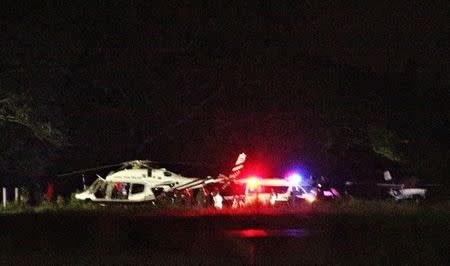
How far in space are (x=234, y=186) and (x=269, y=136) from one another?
7.33 metres

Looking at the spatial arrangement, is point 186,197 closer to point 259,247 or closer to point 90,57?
point 90,57

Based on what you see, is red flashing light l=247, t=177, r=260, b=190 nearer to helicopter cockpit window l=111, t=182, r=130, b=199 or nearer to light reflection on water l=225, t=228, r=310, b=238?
helicopter cockpit window l=111, t=182, r=130, b=199

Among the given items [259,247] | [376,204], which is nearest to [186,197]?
[376,204]

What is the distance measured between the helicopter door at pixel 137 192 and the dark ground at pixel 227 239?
8962mm

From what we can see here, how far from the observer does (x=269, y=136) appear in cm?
3875

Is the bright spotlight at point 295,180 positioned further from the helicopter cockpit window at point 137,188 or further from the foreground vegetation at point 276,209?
the helicopter cockpit window at point 137,188

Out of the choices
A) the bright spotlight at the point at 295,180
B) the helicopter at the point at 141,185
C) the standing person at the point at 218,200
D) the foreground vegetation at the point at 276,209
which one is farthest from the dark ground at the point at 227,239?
the bright spotlight at the point at 295,180

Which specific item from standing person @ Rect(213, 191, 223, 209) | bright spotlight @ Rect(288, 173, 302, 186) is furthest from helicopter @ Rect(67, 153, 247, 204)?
bright spotlight @ Rect(288, 173, 302, 186)

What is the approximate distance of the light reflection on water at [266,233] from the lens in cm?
1753

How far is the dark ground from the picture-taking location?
1358 cm

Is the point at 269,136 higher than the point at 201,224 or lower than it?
higher

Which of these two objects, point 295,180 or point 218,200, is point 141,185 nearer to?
point 218,200

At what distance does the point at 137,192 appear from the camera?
32.4 metres

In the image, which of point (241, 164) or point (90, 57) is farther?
point (90, 57)
